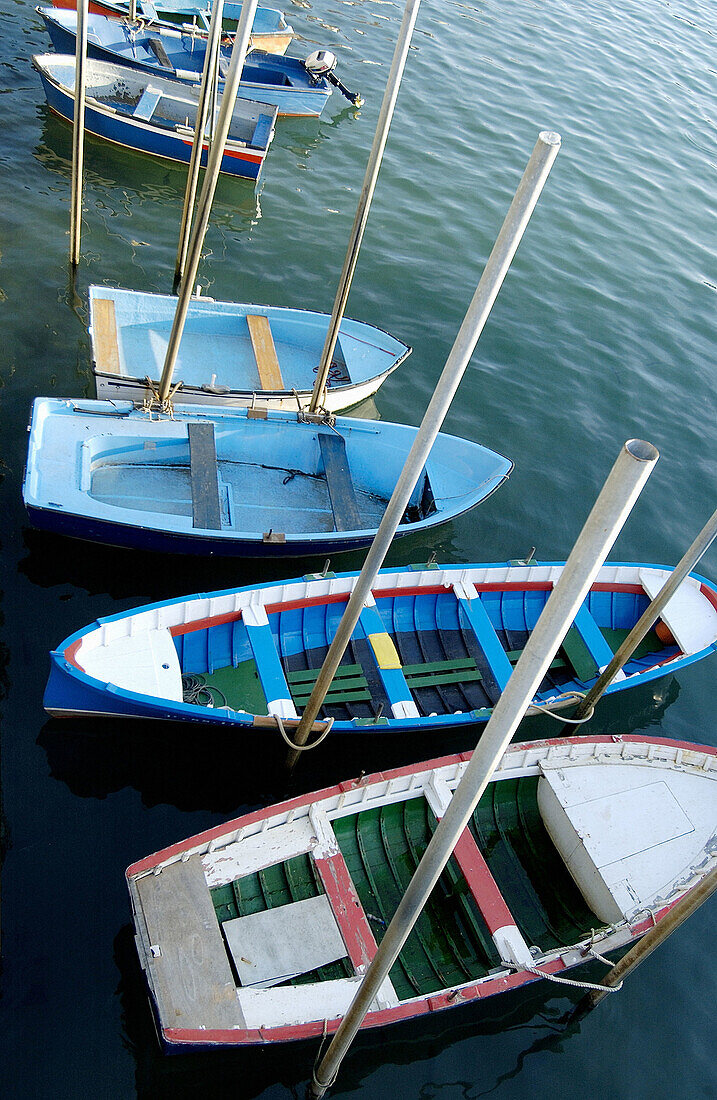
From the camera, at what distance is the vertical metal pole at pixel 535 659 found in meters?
5.34

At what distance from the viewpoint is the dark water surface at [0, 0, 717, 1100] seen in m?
12.0

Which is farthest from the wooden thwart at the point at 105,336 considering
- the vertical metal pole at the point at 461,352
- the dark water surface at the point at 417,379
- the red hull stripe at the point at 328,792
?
the red hull stripe at the point at 328,792

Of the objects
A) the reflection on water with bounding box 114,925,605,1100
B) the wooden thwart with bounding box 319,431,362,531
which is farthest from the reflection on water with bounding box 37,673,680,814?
the wooden thwart with bounding box 319,431,362,531

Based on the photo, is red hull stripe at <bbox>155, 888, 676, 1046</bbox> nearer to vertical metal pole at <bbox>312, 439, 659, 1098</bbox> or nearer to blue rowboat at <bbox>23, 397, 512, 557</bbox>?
vertical metal pole at <bbox>312, 439, 659, 1098</bbox>

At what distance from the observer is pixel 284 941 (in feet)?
36.8

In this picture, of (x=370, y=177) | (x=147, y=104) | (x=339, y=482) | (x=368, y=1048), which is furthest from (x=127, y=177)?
(x=368, y=1048)

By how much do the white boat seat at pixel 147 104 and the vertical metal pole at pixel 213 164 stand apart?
1218cm

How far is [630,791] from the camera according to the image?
13.3 m

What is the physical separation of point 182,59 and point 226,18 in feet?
16.5

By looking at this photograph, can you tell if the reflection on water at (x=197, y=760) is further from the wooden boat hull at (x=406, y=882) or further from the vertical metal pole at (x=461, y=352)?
the vertical metal pole at (x=461, y=352)

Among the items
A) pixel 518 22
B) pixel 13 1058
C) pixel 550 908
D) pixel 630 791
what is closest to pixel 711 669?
pixel 630 791

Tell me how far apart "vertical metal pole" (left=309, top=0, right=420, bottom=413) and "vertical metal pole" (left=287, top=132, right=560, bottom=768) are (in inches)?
175

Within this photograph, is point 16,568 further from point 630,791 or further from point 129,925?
point 630,791

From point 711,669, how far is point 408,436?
8.26 metres
